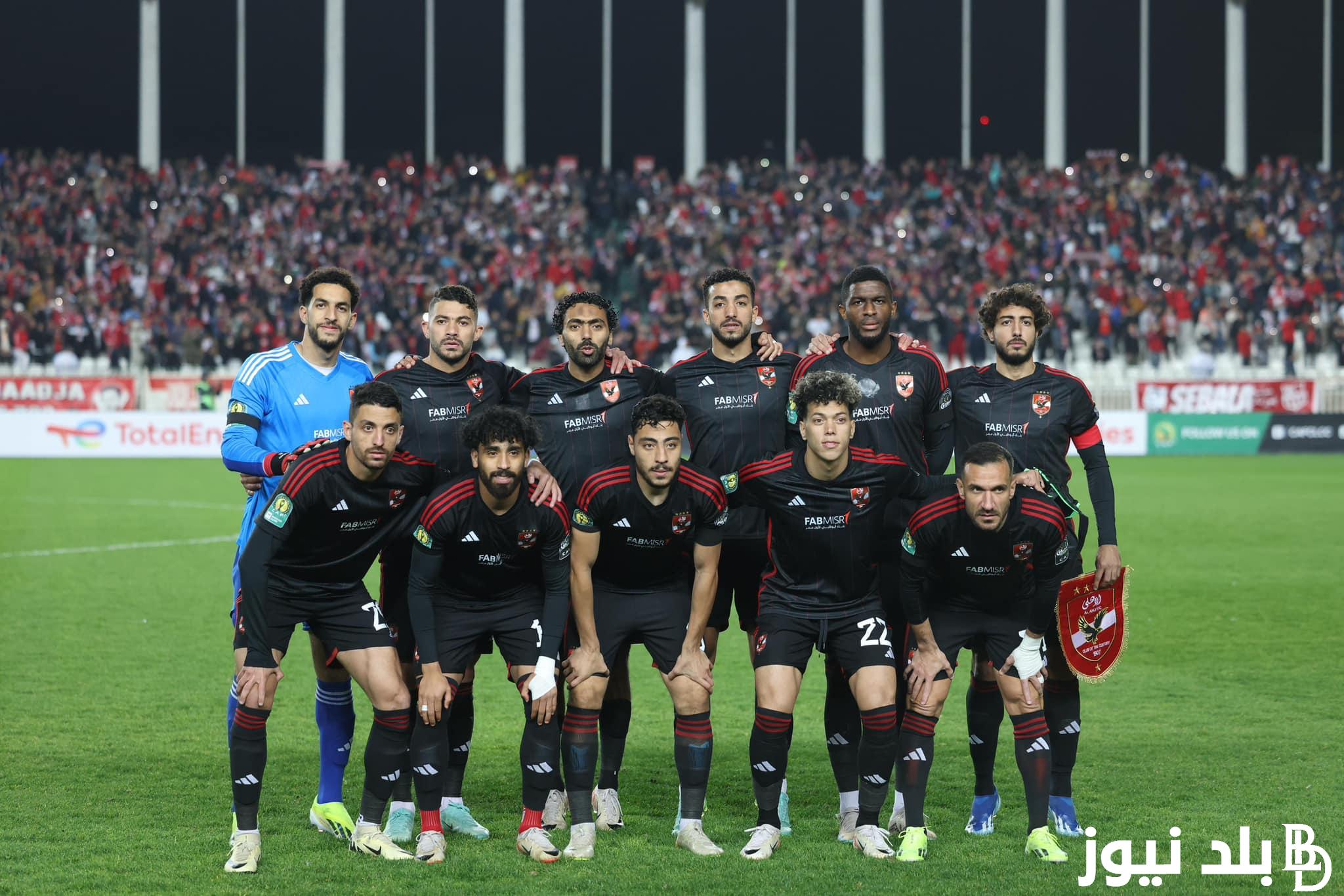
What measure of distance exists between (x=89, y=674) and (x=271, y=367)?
153 inches

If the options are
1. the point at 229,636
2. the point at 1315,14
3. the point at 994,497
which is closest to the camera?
the point at 994,497

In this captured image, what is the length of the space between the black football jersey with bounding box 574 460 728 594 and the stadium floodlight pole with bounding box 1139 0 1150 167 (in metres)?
33.6

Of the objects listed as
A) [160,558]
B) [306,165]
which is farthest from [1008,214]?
[160,558]

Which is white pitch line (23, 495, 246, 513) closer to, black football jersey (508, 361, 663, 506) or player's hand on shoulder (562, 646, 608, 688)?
black football jersey (508, 361, 663, 506)

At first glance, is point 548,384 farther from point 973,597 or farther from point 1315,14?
point 1315,14

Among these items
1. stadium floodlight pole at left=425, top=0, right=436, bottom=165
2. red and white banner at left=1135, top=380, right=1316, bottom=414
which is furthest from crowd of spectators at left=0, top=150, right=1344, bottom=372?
stadium floodlight pole at left=425, top=0, right=436, bottom=165

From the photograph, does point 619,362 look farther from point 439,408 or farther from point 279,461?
point 279,461

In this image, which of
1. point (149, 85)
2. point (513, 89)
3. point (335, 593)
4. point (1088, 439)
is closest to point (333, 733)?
→ point (335, 593)

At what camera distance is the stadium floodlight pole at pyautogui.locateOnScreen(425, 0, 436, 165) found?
37.0m

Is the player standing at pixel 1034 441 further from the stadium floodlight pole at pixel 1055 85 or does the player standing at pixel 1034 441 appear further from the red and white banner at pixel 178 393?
the stadium floodlight pole at pixel 1055 85

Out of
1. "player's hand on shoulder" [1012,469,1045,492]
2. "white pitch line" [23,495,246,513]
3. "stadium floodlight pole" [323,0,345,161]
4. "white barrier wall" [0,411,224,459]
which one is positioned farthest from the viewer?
"stadium floodlight pole" [323,0,345,161]

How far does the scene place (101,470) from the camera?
24.0 meters

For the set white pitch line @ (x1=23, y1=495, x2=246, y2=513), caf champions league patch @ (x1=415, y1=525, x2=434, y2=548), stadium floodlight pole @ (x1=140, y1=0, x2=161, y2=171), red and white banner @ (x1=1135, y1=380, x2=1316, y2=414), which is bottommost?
white pitch line @ (x1=23, y1=495, x2=246, y2=513)

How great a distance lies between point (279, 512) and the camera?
544cm
